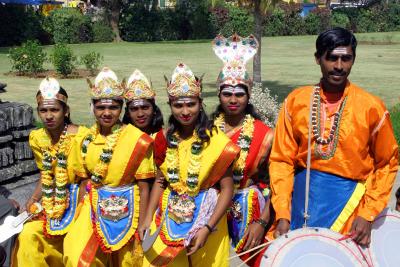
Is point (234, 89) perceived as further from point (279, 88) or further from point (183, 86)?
Answer: point (279, 88)

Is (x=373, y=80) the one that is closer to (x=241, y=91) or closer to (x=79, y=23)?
(x=241, y=91)

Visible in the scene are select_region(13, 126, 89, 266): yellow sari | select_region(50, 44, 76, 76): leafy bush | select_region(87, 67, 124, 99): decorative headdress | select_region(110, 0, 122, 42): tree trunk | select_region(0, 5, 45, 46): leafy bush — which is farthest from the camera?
select_region(110, 0, 122, 42): tree trunk

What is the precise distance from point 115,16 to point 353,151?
1436 inches

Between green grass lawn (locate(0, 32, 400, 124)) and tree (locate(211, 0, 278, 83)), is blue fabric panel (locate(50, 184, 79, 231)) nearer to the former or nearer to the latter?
green grass lawn (locate(0, 32, 400, 124))

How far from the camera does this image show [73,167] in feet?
13.9

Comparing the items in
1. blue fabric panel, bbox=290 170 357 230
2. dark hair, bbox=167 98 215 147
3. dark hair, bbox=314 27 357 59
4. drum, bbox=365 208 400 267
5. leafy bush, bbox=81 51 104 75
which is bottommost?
leafy bush, bbox=81 51 104 75

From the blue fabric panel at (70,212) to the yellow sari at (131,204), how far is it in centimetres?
22

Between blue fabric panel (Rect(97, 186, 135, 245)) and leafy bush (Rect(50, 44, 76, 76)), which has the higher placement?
blue fabric panel (Rect(97, 186, 135, 245))

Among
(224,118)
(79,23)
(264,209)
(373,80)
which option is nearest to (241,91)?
(224,118)

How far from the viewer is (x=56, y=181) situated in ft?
14.1

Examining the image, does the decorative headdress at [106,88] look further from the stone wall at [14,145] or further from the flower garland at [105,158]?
the stone wall at [14,145]

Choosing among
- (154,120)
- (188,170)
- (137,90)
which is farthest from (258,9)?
(188,170)

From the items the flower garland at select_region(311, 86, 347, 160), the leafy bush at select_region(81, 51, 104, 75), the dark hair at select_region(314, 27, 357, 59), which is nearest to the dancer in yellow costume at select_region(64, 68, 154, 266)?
the flower garland at select_region(311, 86, 347, 160)

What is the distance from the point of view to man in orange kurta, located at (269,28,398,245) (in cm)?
329
